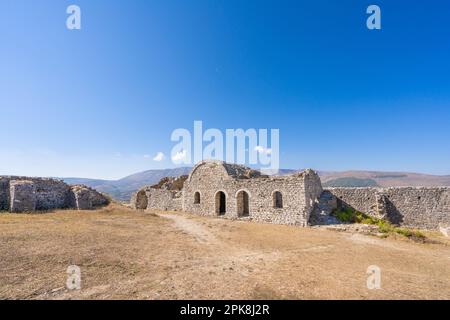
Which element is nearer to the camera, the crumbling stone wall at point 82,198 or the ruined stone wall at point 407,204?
the ruined stone wall at point 407,204

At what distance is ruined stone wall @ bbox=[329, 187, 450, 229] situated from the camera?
692 inches

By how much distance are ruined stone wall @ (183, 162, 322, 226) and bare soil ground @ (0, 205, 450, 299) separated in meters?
5.02

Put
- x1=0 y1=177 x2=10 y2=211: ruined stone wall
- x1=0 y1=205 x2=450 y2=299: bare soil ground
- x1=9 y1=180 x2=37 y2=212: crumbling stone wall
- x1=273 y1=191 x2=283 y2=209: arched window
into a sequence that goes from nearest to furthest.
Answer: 1. x1=0 y1=205 x2=450 y2=299: bare soil ground
2. x1=9 y1=180 x2=37 y2=212: crumbling stone wall
3. x1=0 y1=177 x2=10 y2=211: ruined stone wall
4. x1=273 y1=191 x2=283 y2=209: arched window

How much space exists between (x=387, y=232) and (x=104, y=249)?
14.9 meters

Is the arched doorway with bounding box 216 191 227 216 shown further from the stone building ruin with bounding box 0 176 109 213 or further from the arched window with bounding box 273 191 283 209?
the stone building ruin with bounding box 0 176 109 213

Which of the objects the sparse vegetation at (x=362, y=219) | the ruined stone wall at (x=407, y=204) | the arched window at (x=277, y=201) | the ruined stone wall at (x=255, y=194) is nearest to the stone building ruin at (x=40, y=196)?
the ruined stone wall at (x=255, y=194)

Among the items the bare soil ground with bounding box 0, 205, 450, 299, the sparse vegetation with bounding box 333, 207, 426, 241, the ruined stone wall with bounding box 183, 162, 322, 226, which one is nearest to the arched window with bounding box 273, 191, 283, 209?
the ruined stone wall with bounding box 183, 162, 322, 226

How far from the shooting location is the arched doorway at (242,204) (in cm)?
2105

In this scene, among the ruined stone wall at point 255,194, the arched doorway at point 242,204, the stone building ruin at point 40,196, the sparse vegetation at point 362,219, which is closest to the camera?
the sparse vegetation at point 362,219

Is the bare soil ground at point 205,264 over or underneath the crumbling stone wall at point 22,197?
underneath

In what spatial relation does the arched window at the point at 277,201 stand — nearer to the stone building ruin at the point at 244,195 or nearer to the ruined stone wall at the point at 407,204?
the stone building ruin at the point at 244,195

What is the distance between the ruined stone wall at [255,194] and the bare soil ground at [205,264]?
5.02m

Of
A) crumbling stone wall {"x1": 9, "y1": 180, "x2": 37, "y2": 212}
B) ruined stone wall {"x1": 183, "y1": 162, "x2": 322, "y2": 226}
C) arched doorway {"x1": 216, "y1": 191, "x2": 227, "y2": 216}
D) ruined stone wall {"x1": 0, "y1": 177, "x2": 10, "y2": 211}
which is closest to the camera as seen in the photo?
crumbling stone wall {"x1": 9, "y1": 180, "x2": 37, "y2": 212}

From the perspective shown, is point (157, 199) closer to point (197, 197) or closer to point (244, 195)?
point (197, 197)
